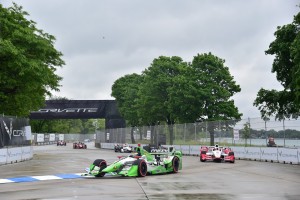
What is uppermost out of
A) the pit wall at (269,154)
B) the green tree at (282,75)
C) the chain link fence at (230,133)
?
the green tree at (282,75)

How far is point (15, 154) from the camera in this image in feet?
90.9

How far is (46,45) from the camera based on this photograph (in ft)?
102

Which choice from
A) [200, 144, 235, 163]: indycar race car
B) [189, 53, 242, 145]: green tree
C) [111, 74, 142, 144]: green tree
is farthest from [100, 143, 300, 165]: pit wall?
[111, 74, 142, 144]: green tree

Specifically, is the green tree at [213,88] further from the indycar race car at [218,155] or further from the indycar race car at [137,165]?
the indycar race car at [137,165]

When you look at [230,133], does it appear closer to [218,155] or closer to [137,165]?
[218,155]

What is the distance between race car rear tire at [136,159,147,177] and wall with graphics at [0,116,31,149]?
39.3 ft

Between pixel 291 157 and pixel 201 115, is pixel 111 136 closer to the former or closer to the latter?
pixel 201 115

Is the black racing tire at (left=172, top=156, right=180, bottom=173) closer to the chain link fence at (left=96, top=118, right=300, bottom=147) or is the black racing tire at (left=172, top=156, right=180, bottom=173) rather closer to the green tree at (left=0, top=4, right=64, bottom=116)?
the chain link fence at (left=96, top=118, right=300, bottom=147)

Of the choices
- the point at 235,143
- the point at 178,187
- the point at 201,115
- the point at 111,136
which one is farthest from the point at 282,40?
the point at 111,136

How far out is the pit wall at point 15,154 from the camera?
25383 mm

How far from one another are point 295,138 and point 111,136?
47.5 metres

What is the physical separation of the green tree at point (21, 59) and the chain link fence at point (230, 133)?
46.6 ft

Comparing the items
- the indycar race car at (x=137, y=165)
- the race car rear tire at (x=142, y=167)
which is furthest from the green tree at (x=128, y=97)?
the race car rear tire at (x=142, y=167)

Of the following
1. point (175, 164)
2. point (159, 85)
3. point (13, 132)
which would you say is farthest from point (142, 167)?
point (159, 85)
